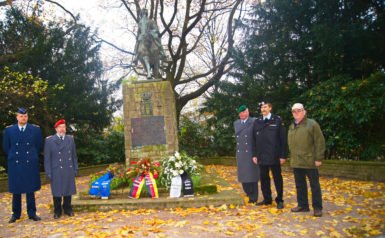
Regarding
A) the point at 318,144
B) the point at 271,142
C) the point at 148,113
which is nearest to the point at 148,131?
the point at 148,113

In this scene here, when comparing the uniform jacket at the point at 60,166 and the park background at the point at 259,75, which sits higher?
the park background at the point at 259,75

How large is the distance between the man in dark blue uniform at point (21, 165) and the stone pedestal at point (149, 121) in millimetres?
3488

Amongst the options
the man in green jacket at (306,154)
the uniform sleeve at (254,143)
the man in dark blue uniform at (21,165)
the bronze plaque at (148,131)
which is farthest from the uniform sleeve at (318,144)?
the bronze plaque at (148,131)

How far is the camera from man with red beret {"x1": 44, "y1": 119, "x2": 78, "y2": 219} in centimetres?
617

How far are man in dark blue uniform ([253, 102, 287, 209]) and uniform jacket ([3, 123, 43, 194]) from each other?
3998 mm

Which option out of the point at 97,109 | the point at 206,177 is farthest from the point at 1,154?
the point at 206,177

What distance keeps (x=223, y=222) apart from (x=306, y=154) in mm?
1706

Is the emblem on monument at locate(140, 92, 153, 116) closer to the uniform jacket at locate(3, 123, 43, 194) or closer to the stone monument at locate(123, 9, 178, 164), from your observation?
the stone monument at locate(123, 9, 178, 164)

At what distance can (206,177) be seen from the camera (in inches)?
320

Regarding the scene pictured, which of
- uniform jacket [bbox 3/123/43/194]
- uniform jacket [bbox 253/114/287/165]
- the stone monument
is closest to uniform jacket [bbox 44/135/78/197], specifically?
uniform jacket [bbox 3/123/43/194]

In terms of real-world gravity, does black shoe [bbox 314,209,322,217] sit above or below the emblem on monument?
below

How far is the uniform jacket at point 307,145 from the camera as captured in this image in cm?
548

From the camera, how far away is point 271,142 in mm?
6285

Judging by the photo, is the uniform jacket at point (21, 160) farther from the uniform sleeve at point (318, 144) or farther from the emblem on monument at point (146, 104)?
the uniform sleeve at point (318, 144)
